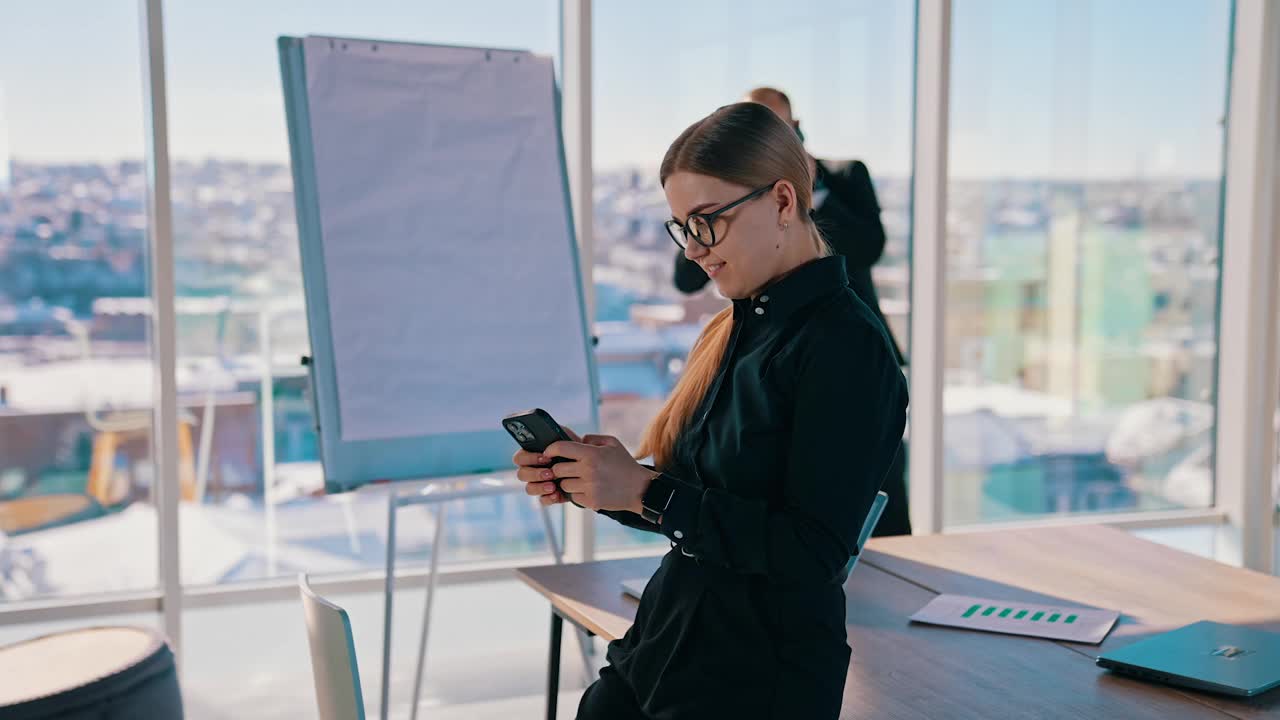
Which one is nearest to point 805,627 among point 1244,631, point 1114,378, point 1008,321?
point 1244,631

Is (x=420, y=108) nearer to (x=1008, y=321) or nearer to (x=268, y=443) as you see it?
(x=268, y=443)

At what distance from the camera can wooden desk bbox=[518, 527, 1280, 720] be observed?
158 centimetres

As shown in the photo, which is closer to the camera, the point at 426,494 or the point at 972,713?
the point at 972,713

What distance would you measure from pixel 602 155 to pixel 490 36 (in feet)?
1.90

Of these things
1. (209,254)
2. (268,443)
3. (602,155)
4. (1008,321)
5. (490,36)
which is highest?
(490,36)

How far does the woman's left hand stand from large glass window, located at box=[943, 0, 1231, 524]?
351cm

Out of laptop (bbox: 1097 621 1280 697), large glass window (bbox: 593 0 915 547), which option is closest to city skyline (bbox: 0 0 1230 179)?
large glass window (bbox: 593 0 915 547)

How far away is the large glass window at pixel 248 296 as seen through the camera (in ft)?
12.8

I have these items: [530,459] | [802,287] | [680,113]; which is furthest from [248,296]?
[802,287]

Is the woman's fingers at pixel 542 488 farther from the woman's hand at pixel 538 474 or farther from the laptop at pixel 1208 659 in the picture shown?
the laptop at pixel 1208 659

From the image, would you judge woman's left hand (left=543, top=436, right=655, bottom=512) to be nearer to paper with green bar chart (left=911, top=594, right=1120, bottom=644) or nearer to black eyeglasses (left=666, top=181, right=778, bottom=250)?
black eyeglasses (left=666, top=181, right=778, bottom=250)

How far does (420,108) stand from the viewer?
3.20 m

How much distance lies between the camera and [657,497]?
4.96 ft

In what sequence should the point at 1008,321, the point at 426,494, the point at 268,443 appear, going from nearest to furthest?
the point at 426,494, the point at 268,443, the point at 1008,321
